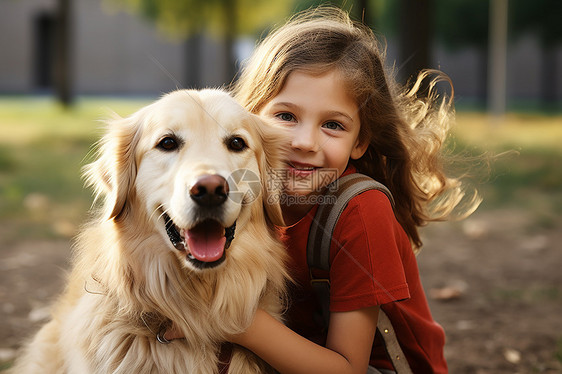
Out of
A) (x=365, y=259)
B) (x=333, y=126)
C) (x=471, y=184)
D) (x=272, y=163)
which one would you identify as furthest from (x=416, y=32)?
(x=365, y=259)

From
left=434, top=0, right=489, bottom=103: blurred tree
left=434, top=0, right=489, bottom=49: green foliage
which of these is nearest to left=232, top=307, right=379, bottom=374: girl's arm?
left=434, top=0, right=489, bottom=103: blurred tree

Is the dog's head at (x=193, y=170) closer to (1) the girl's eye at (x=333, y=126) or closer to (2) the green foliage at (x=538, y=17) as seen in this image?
(1) the girl's eye at (x=333, y=126)

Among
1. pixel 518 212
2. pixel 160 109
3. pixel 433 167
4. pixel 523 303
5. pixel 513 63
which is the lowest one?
pixel 523 303

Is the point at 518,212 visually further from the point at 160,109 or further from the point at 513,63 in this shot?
the point at 513,63

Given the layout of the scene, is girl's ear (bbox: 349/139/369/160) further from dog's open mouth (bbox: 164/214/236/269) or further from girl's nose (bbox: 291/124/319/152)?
dog's open mouth (bbox: 164/214/236/269)

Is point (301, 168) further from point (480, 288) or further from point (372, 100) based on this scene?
point (480, 288)

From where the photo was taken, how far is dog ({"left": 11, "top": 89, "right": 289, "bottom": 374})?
2.20 meters

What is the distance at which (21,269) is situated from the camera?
4820 millimetres

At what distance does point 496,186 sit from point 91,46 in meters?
25.7

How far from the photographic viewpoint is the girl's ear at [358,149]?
287cm

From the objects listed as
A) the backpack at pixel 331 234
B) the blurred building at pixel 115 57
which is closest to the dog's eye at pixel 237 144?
the backpack at pixel 331 234

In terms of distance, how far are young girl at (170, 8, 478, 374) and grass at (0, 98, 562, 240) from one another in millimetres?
552

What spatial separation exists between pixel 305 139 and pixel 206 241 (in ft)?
2.29

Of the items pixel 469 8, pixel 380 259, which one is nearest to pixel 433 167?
pixel 380 259
